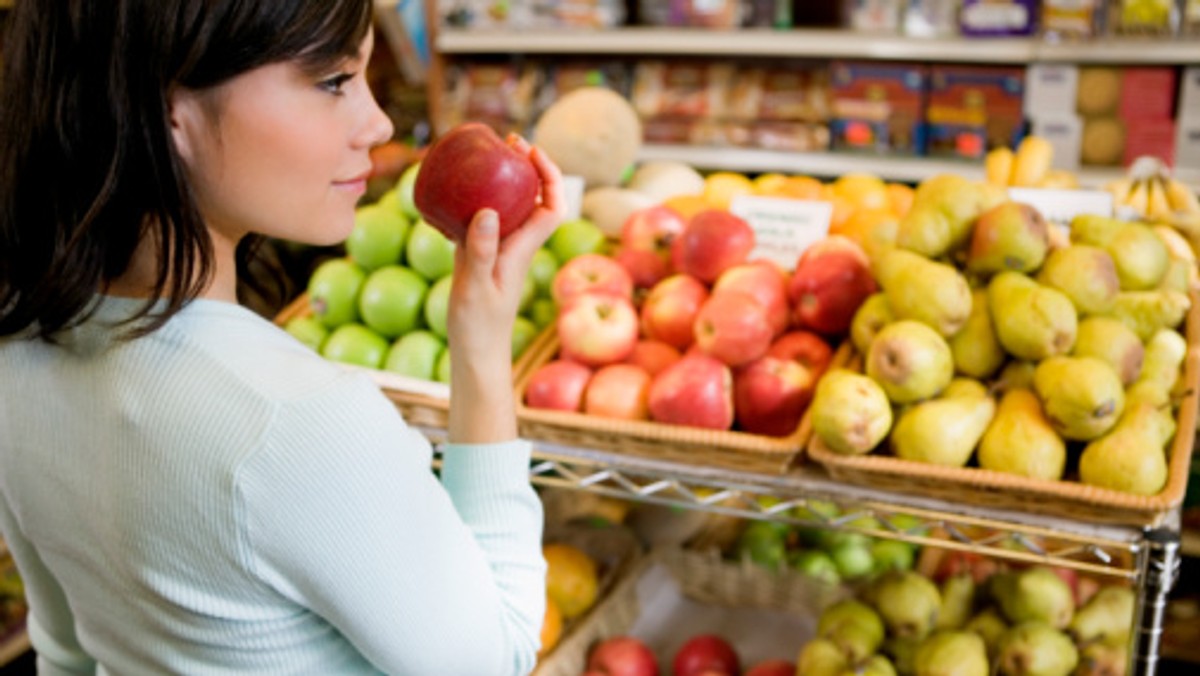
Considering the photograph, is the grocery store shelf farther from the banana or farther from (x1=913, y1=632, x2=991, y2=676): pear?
(x1=913, y1=632, x2=991, y2=676): pear

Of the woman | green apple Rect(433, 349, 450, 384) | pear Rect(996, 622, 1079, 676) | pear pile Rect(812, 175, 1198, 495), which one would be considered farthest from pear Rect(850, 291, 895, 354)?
the woman

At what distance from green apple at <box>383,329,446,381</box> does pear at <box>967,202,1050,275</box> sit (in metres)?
0.79

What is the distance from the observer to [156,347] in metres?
0.80

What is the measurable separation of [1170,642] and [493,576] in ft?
6.65

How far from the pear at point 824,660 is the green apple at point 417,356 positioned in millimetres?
680

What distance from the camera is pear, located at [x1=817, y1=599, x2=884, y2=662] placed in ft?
5.02

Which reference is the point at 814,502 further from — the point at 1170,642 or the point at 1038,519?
the point at 1170,642

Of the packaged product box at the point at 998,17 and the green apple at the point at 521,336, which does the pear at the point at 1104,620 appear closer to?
the green apple at the point at 521,336

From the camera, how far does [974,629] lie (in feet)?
5.20

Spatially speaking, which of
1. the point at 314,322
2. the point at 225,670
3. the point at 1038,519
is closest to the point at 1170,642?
the point at 1038,519

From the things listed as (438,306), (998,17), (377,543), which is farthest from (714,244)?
(998,17)

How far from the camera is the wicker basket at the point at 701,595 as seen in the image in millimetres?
1771

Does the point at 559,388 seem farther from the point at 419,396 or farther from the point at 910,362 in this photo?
the point at 910,362

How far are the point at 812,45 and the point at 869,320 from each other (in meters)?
1.99
